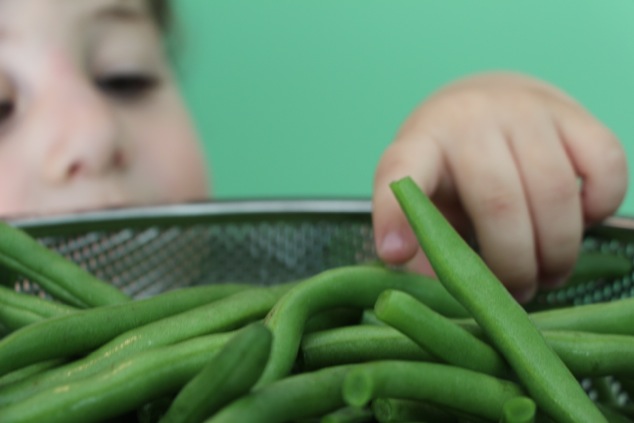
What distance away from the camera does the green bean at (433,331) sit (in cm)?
31

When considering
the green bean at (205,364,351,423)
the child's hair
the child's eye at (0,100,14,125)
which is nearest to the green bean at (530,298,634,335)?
the green bean at (205,364,351,423)

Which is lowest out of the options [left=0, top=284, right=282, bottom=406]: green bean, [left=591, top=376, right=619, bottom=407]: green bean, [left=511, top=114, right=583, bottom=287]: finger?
[left=591, top=376, right=619, bottom=407]: green bean

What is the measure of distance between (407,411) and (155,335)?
0.33 feet

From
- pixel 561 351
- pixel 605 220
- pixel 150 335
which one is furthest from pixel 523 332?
pixel 605 220

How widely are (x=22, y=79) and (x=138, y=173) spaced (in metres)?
0.15

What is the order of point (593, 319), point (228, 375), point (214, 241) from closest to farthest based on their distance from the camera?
→ 1. point (228, 375)
2. point (593, 319)
3. point (214, 241)

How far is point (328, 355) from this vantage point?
0.34 metres

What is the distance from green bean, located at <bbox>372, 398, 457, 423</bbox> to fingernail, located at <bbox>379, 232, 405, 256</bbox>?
0.11m

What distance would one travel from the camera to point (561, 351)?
0.35 meters

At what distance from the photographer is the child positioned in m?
0.52

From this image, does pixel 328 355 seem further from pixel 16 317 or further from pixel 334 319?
pixel 16 317

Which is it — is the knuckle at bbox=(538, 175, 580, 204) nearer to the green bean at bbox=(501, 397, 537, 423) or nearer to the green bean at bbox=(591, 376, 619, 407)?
the green bean at bbox=(591, 376, 619, 407)

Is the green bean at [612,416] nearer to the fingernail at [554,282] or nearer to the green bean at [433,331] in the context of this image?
the green bean at [433,331]

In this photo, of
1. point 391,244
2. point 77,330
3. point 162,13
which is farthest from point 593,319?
point 162,13
